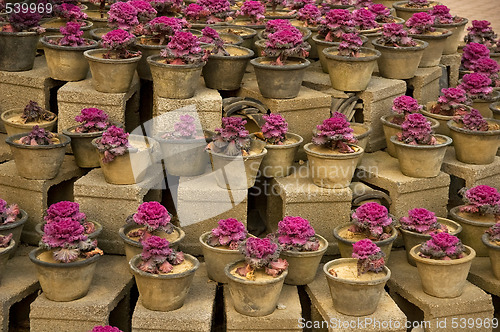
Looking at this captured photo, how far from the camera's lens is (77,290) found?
598 centimetres

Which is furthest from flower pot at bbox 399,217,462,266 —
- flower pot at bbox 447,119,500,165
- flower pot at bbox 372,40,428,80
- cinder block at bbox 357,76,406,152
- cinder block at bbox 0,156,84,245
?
cinder block at bbox 0,156,84,245

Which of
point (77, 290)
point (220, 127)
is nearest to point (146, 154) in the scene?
point (220, 127)

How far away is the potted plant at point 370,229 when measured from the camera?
6.29 m

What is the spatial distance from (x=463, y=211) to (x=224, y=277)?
6.45 feet

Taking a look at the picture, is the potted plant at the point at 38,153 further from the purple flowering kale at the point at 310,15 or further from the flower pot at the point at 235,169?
the purple flowering kale at the point at 310,15

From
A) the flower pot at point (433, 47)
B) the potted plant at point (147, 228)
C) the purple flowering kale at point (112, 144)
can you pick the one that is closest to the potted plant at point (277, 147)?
the potted plant at point (147, 228)

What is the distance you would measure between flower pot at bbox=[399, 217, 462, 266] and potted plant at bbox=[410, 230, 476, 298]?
0.28 m

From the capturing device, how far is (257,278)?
579 centimetres

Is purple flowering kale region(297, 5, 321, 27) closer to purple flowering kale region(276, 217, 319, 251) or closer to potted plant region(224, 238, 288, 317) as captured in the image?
purple flowering kale region(276, 217, 319, 251)

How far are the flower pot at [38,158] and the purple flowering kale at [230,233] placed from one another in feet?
4.47

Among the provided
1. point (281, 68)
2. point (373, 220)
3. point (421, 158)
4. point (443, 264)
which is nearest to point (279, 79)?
point (281, 68)

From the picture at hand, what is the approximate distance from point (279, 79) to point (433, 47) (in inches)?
74.8

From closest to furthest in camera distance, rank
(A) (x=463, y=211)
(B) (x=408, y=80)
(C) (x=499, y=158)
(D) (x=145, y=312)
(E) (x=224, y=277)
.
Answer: (D) (x=145, y=312), (E) (x=224, y=277), (A) (x=463, y=211), (C) (x=499, y=158), (B) (x=408, y=80)

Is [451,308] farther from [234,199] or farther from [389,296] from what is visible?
[234,199]
